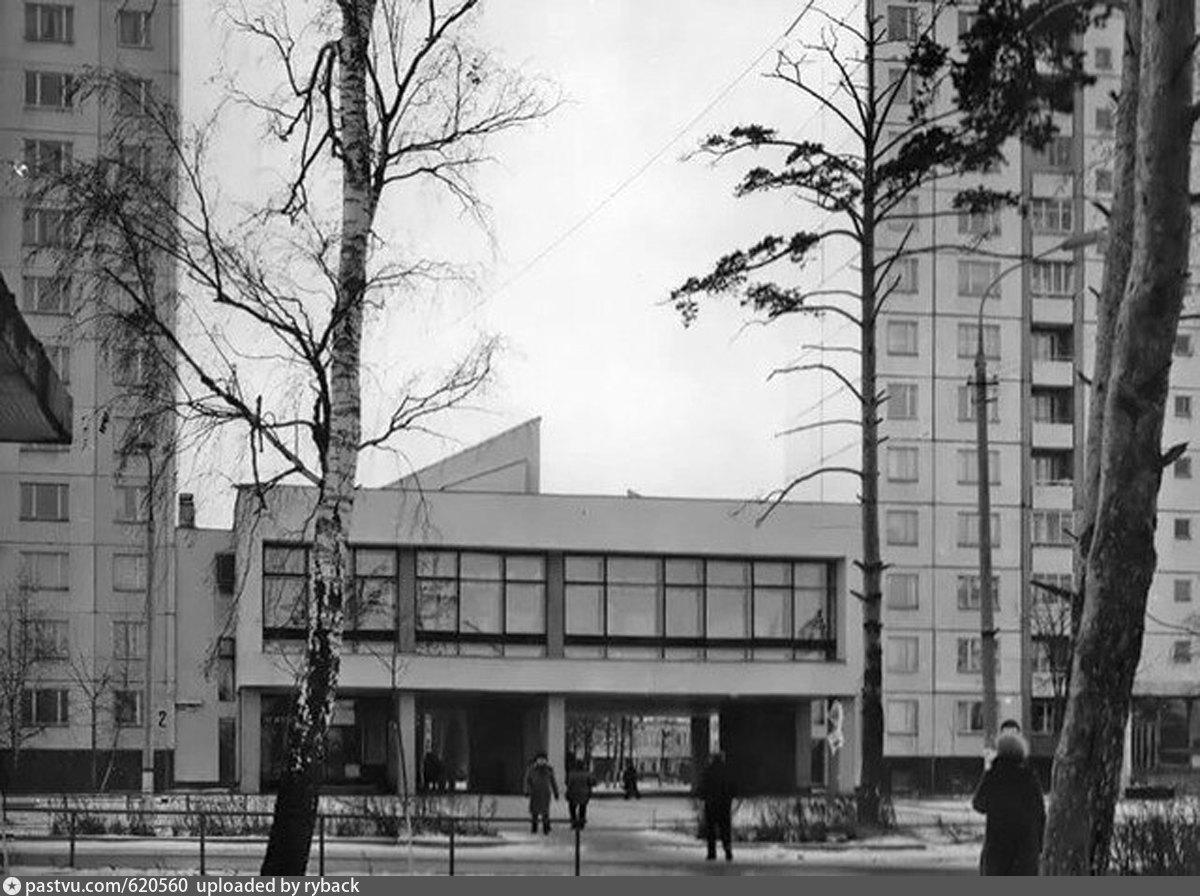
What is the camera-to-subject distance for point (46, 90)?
15.1m

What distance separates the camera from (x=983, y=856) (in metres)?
12.2

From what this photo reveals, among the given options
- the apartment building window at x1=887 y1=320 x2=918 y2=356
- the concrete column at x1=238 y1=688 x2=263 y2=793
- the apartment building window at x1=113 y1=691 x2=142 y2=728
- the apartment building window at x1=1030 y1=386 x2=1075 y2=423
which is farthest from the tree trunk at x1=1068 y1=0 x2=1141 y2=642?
the concrete column at x1=238 y1=688 x2=263 y2=793

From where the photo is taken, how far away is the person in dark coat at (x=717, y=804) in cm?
1661

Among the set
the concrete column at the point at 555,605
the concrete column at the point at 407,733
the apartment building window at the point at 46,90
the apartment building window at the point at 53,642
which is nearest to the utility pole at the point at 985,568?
the concrete column at the point at 407,733

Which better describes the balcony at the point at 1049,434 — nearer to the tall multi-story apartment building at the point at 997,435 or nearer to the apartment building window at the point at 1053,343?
the tall multi-story apartment building at the point at 997,435

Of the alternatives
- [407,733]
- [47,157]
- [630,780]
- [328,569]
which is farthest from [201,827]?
[47,157]

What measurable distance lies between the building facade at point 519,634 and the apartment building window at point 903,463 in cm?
137

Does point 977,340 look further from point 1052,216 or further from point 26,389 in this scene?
point 26,389

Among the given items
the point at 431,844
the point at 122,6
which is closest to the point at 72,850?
the point at 431,844

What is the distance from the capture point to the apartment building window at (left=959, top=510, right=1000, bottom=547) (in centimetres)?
1524

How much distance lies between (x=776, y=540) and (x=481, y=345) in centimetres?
578

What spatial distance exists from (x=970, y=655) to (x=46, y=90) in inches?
285

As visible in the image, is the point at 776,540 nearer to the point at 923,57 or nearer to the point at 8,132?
the point at 923,57

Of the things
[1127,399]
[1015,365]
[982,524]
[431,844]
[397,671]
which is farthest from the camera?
[397,671]
